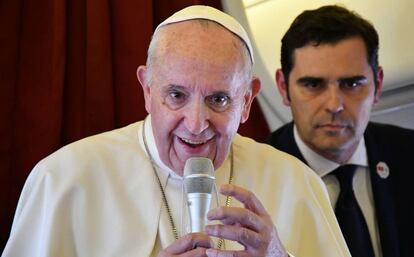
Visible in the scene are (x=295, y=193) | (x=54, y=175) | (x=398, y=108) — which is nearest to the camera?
(x=54, y=175)

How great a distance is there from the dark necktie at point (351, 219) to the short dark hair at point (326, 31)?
0.41 metres

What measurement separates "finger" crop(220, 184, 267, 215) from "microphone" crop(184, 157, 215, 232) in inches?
1.9

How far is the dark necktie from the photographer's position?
79.1 inches

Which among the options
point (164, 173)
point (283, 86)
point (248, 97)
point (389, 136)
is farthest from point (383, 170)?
point (164, 173)

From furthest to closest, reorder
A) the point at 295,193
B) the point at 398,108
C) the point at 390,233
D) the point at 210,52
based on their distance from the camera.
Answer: the point at 398,108 < the point at 390,233 < the point at 295,193 < the point at 210,52

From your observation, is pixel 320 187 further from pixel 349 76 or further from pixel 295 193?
pixel 349 76

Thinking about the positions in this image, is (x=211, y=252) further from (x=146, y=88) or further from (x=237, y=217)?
(x=146, y=88)

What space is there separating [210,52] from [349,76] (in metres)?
0.82

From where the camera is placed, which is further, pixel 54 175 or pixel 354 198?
pixel 354 198

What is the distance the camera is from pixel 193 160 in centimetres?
115

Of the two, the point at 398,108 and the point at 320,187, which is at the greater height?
the point at 398,108

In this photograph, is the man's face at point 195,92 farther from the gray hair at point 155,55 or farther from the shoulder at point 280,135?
the shoulder at point 280,135

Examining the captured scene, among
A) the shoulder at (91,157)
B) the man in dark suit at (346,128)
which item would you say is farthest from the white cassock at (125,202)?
the man in dark suit at (346,128)

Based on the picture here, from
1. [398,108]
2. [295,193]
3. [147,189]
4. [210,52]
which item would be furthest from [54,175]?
[398,108]
